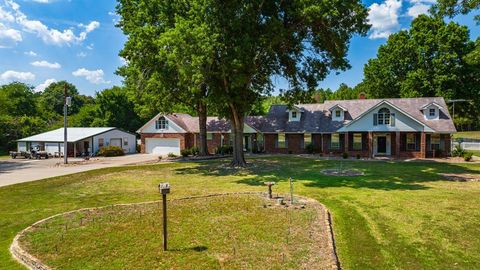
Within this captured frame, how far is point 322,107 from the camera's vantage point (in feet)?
140

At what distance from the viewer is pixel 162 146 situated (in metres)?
45.7

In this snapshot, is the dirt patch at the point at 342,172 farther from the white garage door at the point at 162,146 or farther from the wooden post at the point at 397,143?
the white garage door at the point at 162,146

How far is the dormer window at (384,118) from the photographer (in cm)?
3556

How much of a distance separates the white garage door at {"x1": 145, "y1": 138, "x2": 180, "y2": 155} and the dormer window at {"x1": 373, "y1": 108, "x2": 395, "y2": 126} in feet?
80.9

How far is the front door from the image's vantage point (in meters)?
37.5

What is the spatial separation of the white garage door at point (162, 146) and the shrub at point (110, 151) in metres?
3.93

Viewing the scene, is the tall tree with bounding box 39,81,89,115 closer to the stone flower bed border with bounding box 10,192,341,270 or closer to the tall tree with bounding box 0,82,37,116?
the tall tree with bounding box 0,82,37,116

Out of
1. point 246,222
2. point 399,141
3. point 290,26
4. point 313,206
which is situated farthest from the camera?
point 399,141

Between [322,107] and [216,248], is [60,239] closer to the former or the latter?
[216,248]

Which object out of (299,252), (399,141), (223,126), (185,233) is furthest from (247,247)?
(223,126)

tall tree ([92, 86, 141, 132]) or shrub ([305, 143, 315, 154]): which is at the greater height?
tall tree ([92, 86, 141, 132])

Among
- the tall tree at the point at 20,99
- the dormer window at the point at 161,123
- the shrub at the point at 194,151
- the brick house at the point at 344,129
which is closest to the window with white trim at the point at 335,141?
the brick house at the point at 344,129

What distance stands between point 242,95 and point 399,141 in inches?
772

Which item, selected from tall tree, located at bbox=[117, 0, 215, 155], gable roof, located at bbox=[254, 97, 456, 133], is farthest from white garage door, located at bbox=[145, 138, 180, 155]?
tall tree, located at bbox=[117, 0, 215, 155]
